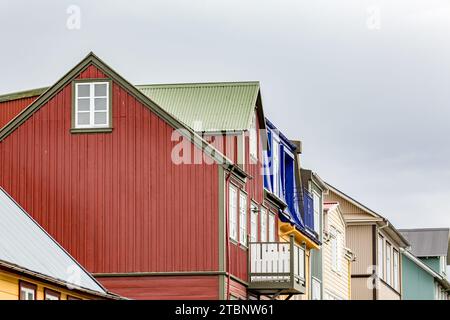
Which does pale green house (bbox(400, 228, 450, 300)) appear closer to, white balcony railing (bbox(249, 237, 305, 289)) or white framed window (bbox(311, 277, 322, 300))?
white framed window (bbox(311, 277, 322, 300))

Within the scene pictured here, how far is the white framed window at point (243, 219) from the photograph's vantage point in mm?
41438

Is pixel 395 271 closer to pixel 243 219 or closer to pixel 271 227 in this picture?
pixel 271 227

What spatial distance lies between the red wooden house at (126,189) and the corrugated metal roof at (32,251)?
418 cm

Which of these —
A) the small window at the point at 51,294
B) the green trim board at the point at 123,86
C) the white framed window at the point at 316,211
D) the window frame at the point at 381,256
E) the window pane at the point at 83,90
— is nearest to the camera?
the small window at the point at 51,294

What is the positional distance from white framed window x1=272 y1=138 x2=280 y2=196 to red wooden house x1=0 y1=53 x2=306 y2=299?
5.85 metres

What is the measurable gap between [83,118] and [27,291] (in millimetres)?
12817

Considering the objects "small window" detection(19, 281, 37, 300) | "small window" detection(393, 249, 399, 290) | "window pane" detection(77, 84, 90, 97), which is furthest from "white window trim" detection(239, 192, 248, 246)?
"small window" detection(393, 249, 399, 290)

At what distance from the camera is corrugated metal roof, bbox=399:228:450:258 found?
90.0 m

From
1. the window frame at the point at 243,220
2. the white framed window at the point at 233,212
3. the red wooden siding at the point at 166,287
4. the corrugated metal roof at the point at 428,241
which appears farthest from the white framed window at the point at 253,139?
the corrugated metal roof at the point at 428,241

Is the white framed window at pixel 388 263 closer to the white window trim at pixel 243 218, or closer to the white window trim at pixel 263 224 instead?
the white window trim at pixel 263 224

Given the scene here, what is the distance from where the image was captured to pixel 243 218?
4203 centimetres
